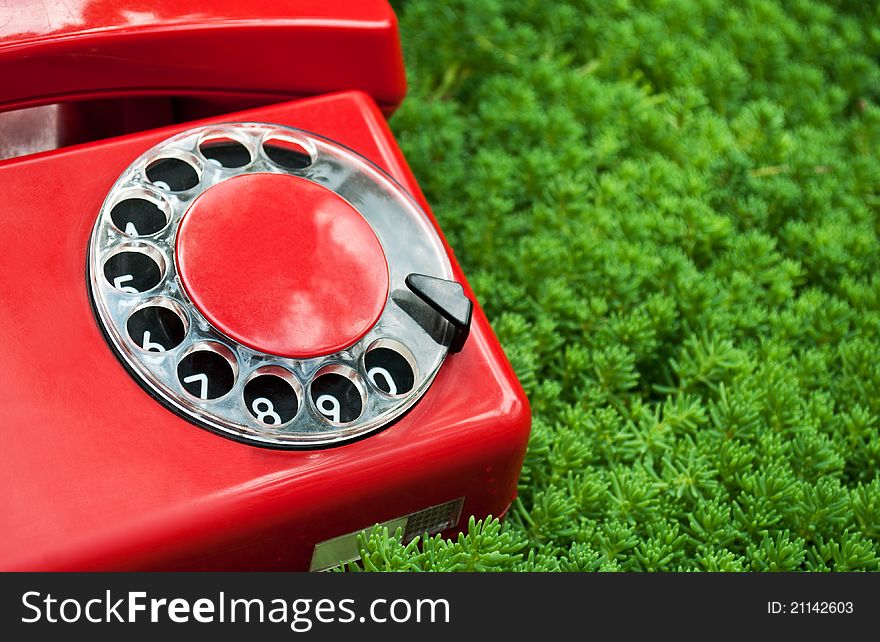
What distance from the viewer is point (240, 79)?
3.01 feet

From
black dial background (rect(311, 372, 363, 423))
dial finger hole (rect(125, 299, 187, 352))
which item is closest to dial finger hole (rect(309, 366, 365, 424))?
black dial background (rect(311, 372, 363, 423))

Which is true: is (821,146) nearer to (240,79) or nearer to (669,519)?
(669,519)

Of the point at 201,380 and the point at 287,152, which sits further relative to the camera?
the point at 287,152

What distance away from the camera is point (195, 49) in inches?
34.7

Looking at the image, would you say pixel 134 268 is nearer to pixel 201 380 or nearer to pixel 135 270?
pixel 135 270

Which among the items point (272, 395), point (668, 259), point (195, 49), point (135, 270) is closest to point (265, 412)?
point (272, 395)

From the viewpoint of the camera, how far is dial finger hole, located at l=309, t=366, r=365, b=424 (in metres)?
0.76

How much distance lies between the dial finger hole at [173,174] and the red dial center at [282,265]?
0.04 metres

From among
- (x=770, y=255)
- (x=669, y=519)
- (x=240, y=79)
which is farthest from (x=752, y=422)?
(x=240, y=79)

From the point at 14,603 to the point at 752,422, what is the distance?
696 mm

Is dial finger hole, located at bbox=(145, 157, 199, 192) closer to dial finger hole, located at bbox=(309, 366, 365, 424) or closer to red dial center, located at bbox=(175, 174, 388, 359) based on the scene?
red dial center, located at bbox=(175, 174, 388, 359)

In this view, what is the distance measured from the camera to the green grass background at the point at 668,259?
0.93 metres

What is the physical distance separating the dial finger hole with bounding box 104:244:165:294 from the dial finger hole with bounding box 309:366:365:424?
0.15m

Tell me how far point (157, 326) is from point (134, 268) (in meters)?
0.06
